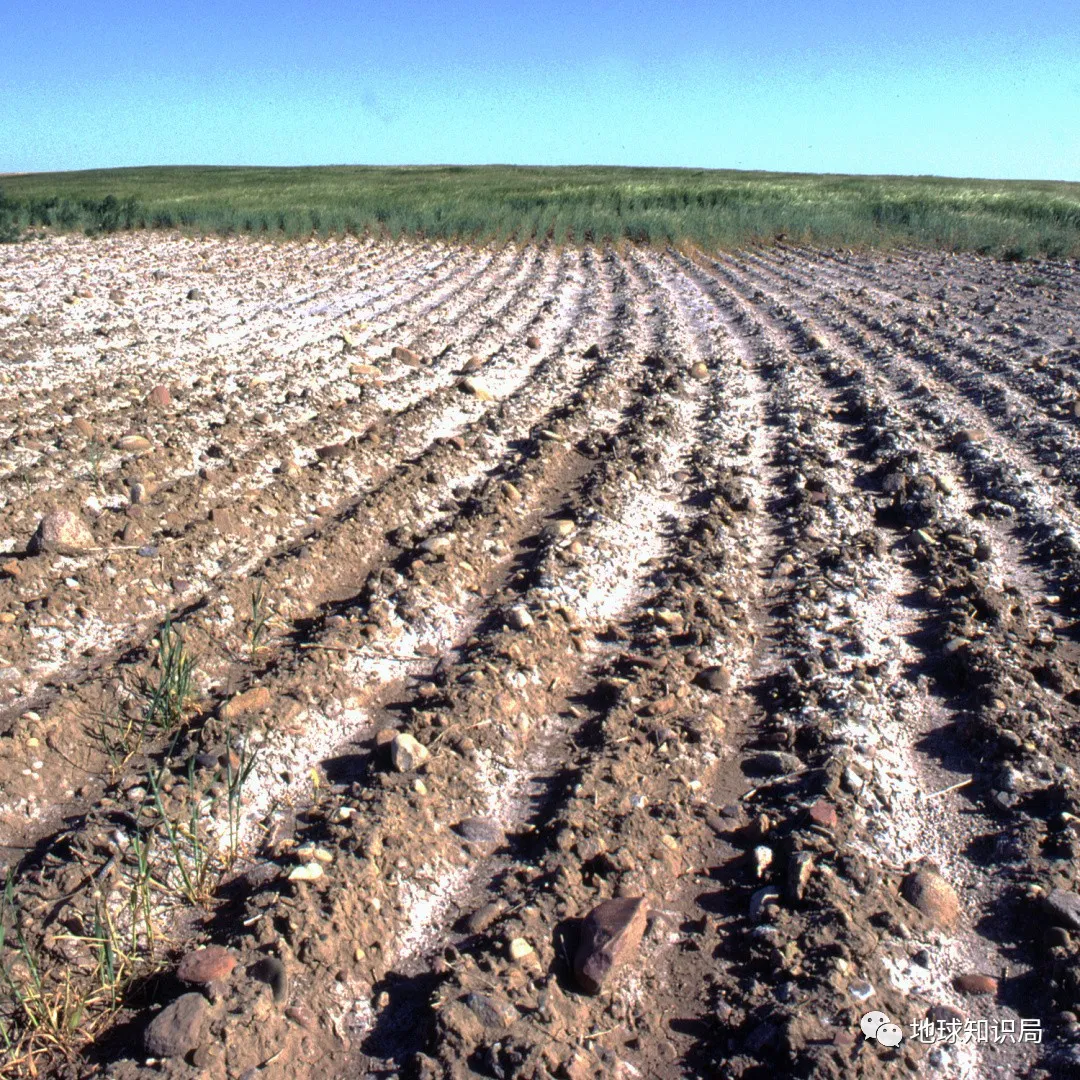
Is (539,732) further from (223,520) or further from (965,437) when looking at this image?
(965,437)

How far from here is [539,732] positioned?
289 centimetres

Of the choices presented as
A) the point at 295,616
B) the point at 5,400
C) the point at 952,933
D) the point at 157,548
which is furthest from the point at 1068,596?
the point at 5,400

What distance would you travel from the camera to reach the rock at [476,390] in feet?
22.0

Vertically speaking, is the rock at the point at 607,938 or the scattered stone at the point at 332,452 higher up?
the scattered stone at the point at 332,452

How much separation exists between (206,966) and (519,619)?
164 centimetres

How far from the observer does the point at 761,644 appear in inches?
134

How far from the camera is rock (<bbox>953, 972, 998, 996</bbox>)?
2002 millimetres

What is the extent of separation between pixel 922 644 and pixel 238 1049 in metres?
2.41

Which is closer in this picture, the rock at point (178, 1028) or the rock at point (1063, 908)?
the rock at point (178, 1028)

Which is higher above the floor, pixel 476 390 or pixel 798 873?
pixel 476 390

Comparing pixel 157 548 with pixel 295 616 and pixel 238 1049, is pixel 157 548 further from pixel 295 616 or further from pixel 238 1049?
pixel 238 1049

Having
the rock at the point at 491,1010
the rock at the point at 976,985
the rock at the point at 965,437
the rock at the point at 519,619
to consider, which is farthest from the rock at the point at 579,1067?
the rock at the point at 965,437

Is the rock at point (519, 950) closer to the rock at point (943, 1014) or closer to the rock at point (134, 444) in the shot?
the rock at point (943, 1014)

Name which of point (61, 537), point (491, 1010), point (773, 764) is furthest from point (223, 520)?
point (491, 1010)
